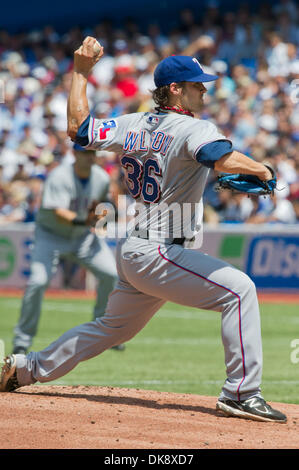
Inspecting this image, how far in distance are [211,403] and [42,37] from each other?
21.1m

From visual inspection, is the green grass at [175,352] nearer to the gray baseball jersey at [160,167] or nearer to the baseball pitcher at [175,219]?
the baseball pitcher at [175,219]

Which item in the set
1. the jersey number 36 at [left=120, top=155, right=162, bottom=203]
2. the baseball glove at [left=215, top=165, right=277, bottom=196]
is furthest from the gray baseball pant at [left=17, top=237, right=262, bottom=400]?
the baseball glove at [left=215, top=165, right=277, bottom=196]

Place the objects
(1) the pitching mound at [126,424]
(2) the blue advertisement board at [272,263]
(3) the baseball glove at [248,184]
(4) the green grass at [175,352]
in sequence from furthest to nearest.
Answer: (2) the blue advertisement board at [272,263] < (4) the green grass at [175,352] < (3) the baseball glove at [248,184] < (1) the pitching mound at [126,424]

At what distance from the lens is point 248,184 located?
5.15 m

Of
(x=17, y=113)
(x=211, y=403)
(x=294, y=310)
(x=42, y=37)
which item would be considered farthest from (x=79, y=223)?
(x=42, y=37)

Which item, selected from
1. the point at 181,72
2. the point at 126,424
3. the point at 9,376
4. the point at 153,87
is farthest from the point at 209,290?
the point at 153,87

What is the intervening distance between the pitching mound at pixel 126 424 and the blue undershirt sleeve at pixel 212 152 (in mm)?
1565

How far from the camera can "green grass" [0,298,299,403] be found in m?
7.66

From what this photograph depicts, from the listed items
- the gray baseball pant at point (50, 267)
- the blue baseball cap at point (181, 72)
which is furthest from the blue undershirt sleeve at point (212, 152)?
the gray baseball pant at point (50, 267)

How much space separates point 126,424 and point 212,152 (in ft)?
5.55

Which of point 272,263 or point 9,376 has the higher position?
point 9,376

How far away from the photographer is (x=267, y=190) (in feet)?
16.8

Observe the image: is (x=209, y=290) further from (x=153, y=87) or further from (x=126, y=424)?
(x=153, y=87)

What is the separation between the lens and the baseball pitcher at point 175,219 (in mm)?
5199
